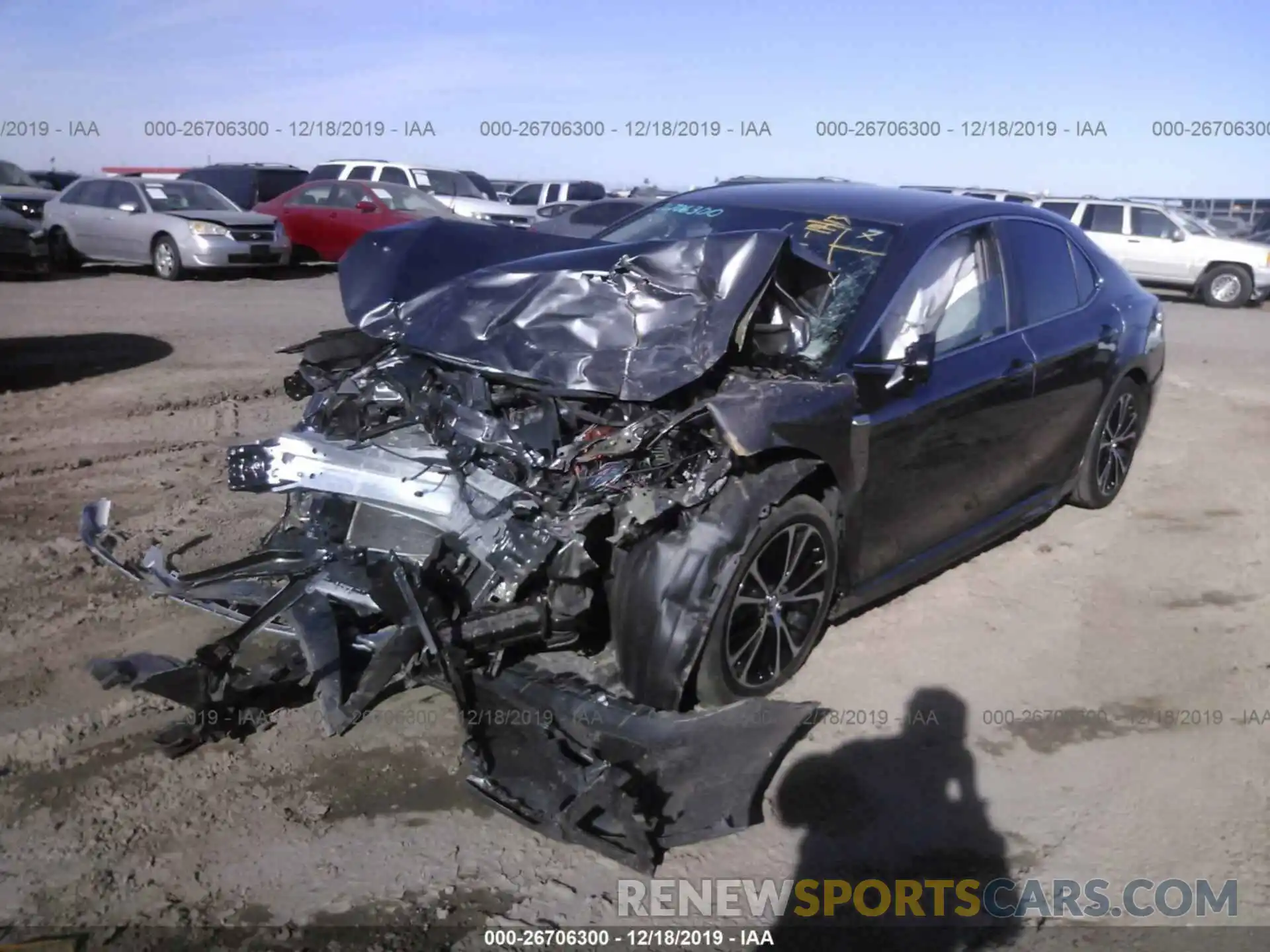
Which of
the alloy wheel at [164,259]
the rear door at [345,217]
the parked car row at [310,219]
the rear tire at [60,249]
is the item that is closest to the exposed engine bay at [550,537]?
the parked car row at [310,219]

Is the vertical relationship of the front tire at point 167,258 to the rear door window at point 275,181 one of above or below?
below

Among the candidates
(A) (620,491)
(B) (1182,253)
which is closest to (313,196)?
(B) (1182,253)

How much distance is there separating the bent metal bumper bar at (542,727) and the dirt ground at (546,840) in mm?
144

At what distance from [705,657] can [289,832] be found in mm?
1418

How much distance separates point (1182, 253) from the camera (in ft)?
66.3

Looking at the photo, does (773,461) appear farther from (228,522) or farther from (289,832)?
(228,522)

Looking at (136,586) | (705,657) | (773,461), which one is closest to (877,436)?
(773,461)

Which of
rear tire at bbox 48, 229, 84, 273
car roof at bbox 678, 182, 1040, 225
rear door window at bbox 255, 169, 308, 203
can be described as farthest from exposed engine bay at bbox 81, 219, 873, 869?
rear door window at bbox 255, 169, 308, 203

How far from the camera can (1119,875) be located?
329 centimetres

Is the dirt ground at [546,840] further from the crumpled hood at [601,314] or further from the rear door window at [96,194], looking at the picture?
the rear door window at [96,194]

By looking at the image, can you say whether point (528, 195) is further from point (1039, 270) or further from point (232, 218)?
point (1039, 270)

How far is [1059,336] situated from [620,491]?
2.80 metres

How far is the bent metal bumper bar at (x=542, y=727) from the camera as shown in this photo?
3.19 meters

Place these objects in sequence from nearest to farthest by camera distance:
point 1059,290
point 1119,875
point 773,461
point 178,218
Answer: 1. point 1119,875
2. point 773,461
3. point 1059,290
4. point 178,218
